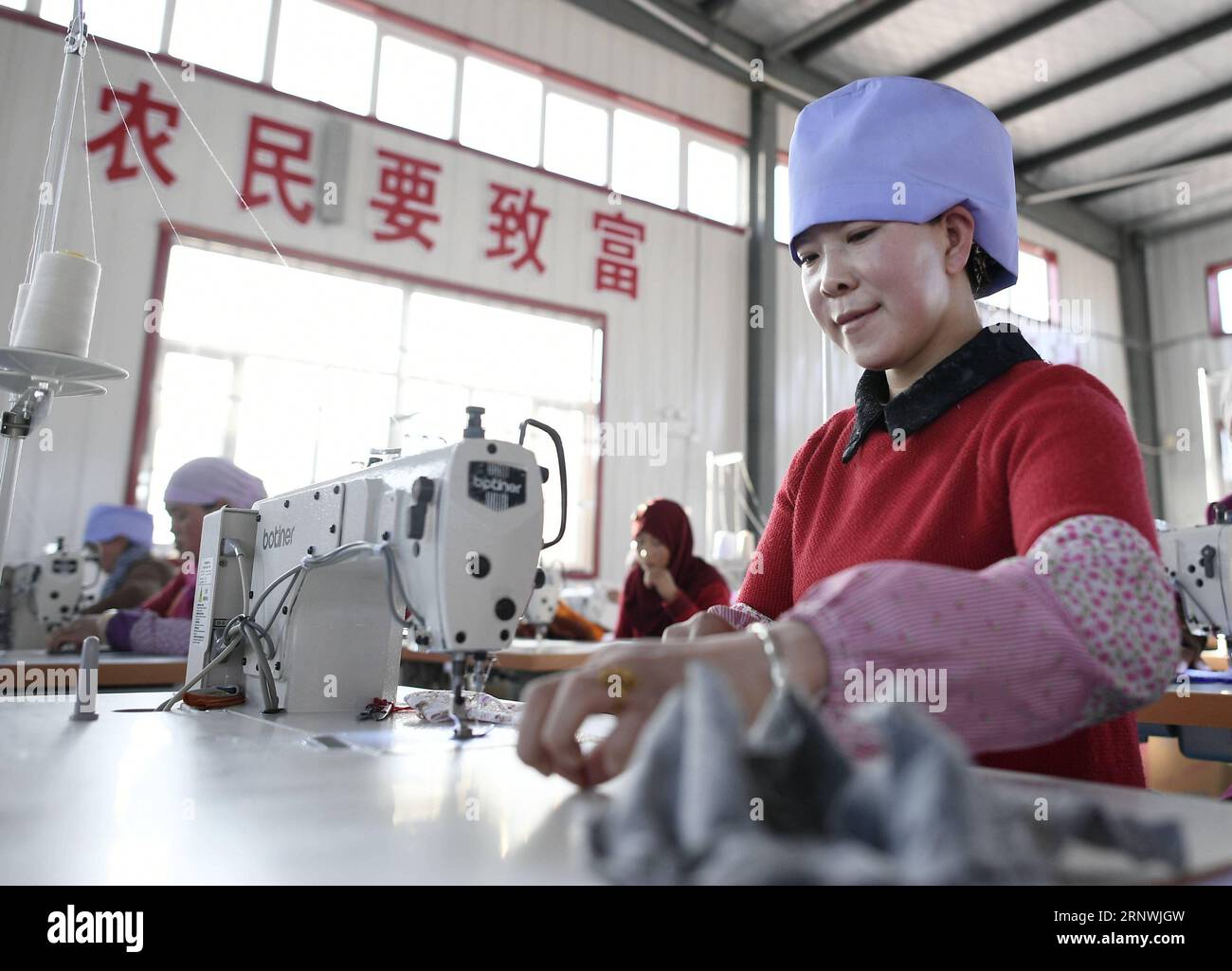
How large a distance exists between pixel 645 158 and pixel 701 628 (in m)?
7.36

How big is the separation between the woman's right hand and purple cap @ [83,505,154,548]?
187 inches

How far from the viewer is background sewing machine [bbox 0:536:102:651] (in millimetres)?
3170

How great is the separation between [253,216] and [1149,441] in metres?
11.2

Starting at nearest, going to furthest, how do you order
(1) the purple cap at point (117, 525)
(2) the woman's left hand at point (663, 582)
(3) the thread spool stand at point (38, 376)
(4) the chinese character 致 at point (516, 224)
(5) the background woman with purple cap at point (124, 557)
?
1. (3) the thread spool stand at point (38, 376)
2. (5) the background woman with purple cap at point (124, 557)
3. (2) the woman's left hand at point (663, 582)
4. (1) the purple cap at point (117, 525)
5. (4) the chinese character 致 at point (516, 224)

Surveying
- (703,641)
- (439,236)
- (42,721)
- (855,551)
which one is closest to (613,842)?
(703,641)

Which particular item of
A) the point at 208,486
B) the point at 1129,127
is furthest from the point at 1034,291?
the point at 208,486

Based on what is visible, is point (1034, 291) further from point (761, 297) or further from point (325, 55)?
point (325, 55)

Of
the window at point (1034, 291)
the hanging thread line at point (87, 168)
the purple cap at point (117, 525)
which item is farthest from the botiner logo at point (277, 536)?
the window at point (1034, 291)

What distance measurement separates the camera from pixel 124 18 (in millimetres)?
5535

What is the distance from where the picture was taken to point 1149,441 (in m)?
11.8

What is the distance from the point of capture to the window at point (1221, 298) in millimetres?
11078

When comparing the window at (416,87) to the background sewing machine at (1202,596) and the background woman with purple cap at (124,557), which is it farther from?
the background sewing machine at (1202,596)

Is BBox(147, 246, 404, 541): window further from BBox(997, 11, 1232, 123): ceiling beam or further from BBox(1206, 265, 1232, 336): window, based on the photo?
BBox(1206, 265, 1232, 336): window
